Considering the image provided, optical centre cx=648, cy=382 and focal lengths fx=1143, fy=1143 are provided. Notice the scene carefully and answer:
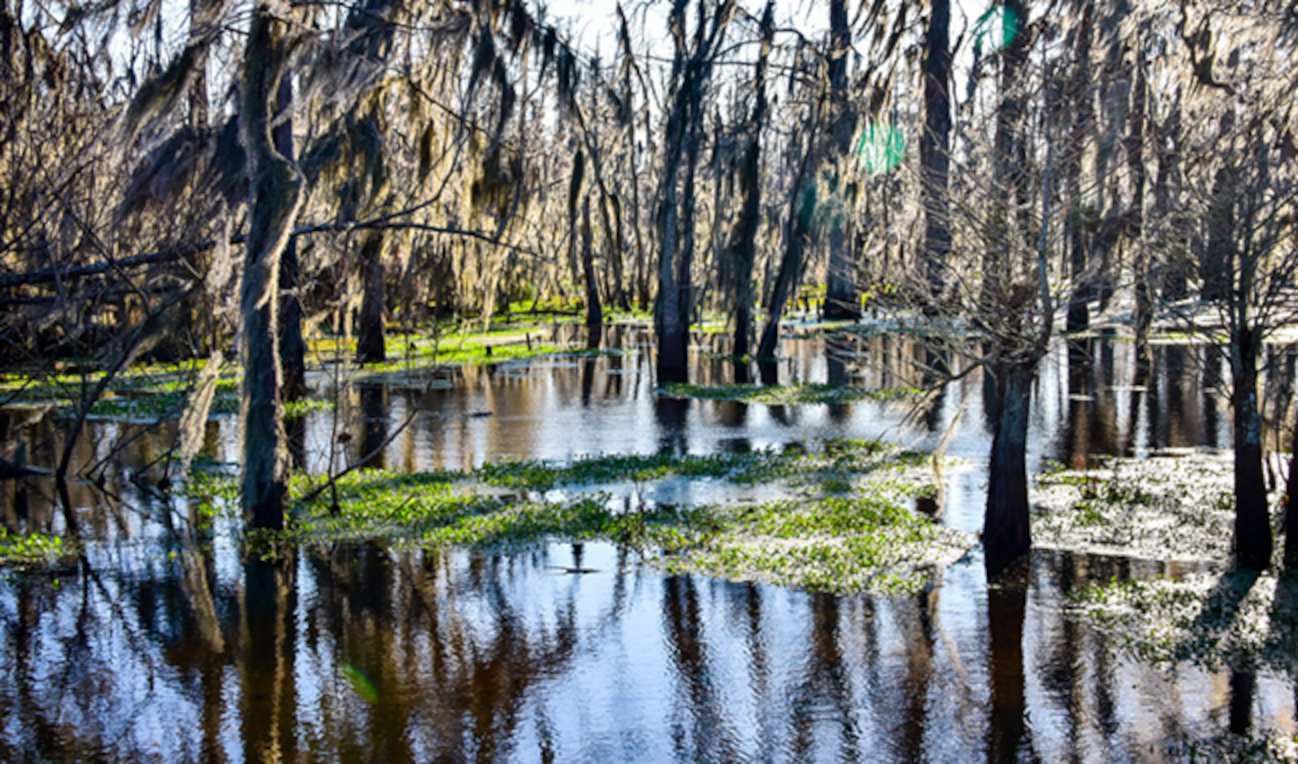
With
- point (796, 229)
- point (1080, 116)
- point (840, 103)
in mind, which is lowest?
point (1080, 116)

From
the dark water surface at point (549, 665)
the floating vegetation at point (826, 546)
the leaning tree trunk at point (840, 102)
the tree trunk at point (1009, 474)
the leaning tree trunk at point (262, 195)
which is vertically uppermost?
the leaning tree trunk at point (840, 102)

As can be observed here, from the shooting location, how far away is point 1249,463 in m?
11.8

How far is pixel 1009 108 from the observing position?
13617 mm

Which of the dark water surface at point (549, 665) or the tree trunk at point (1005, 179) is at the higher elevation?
the tree trunk at point (1005, 179)

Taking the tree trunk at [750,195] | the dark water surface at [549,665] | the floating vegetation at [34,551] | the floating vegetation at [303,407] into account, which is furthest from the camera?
the tree trunk at [750,195]

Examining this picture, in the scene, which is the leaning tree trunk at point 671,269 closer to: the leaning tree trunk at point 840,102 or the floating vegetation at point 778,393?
the floating vegetation at point 778,393

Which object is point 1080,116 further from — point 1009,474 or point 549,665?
point 549,665

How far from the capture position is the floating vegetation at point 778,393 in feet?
86.3

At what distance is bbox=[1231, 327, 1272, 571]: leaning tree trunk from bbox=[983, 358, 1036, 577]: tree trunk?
2139mm

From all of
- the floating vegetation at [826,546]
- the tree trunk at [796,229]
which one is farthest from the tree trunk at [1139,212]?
the tree trunk at [796,229]

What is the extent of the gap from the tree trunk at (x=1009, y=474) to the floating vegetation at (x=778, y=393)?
1346 centimetres

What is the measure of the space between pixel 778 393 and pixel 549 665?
18.3m

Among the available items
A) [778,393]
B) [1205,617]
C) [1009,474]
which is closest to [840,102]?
[778,393]

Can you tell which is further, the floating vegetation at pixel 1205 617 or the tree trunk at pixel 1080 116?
the tree trunk at pixel 1080 116
